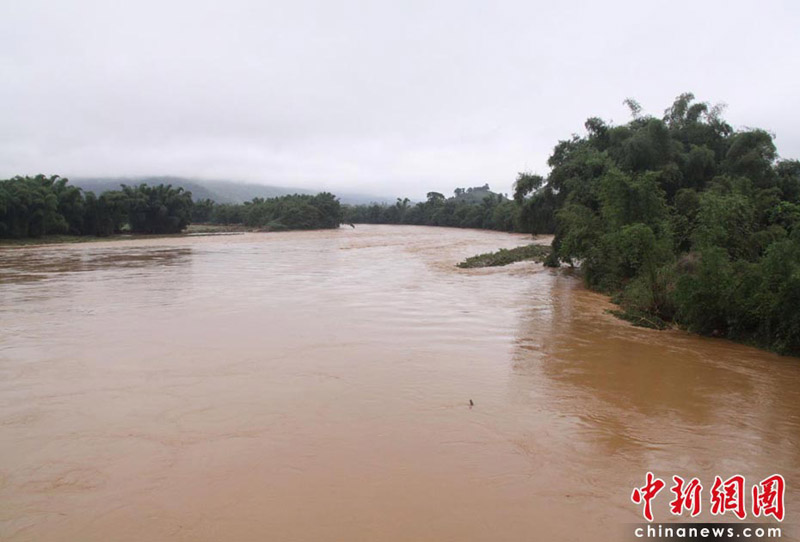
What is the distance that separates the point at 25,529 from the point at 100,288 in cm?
1430

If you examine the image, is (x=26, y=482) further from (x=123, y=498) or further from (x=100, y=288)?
(x=100, y=288)

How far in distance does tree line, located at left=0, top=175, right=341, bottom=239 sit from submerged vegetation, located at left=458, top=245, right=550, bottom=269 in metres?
34.1

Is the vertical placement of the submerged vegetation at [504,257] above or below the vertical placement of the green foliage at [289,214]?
below

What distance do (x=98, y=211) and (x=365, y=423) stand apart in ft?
163

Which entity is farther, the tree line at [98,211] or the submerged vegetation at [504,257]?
the tree line at [98,211]

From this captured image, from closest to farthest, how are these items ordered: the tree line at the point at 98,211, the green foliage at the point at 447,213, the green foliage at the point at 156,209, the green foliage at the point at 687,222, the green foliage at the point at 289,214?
the green foliage at the point at 687,222
the tree line at the point at 98,211
the green foliage at the point at 156,209
the green foliage at the point at 447,213
the green foliage at the point at 289,214

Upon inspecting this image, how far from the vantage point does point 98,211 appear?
154 feet

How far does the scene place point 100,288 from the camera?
16.3 m

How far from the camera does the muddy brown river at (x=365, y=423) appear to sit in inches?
158

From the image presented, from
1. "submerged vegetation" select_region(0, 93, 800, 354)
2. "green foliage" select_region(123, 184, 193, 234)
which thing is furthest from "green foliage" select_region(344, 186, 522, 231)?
"green foliage" select_region(123, 184, 193, 234)

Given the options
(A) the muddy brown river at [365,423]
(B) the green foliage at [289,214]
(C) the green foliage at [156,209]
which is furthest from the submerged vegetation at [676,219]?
(B) the green foliage at [289,214]

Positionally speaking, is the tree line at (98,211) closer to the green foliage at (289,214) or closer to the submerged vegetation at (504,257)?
the green foliage at (289,214)

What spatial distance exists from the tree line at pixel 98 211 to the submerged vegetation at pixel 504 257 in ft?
112

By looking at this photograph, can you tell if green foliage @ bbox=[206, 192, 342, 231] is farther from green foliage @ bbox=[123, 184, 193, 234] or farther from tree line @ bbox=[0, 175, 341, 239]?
green foliage @ bbox=[123, 184, 193, 234]
